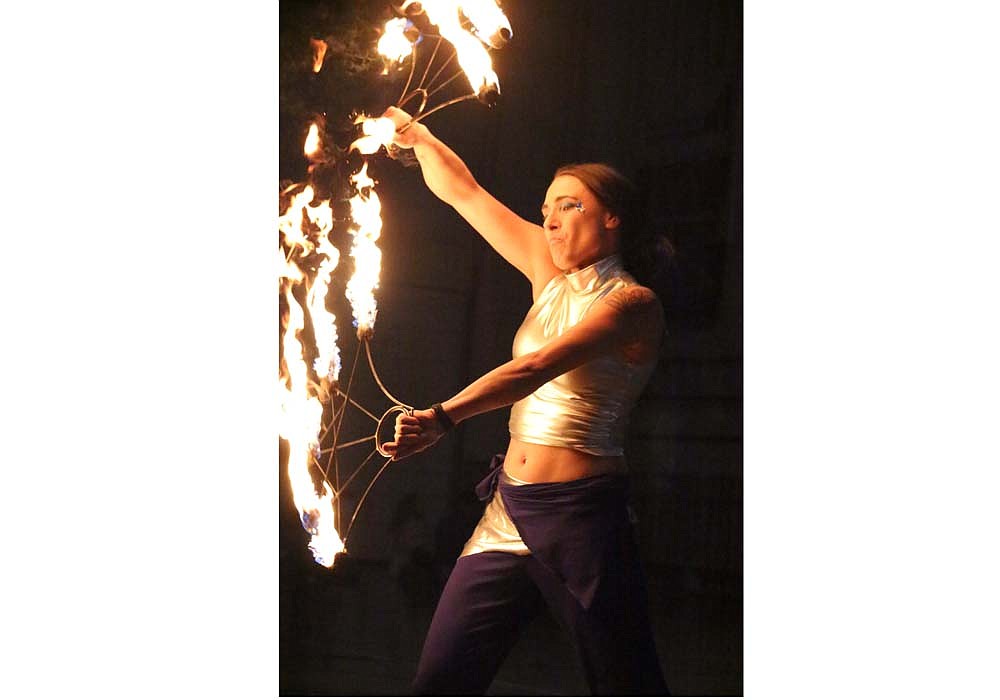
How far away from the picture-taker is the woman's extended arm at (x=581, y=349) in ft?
7.29

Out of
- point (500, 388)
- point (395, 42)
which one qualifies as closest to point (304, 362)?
point (500, 388)

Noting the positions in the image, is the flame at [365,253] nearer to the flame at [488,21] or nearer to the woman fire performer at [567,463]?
the woman fire performer at [567,463]

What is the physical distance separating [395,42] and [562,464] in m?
1.17

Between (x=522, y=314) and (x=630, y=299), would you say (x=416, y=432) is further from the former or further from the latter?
(x=630, y=299)

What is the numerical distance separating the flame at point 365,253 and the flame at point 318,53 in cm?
31

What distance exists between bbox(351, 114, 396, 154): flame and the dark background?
34 millimetres

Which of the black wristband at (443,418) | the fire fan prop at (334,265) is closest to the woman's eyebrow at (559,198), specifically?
the fire fan prop at (334,265)

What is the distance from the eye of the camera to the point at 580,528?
222 centimetres

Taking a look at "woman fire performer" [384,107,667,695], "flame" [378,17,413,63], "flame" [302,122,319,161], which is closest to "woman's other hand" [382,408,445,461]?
"woman fire performer" [384,107,667,695]

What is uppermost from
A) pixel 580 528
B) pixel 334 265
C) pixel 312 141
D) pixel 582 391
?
pixel 312 141
